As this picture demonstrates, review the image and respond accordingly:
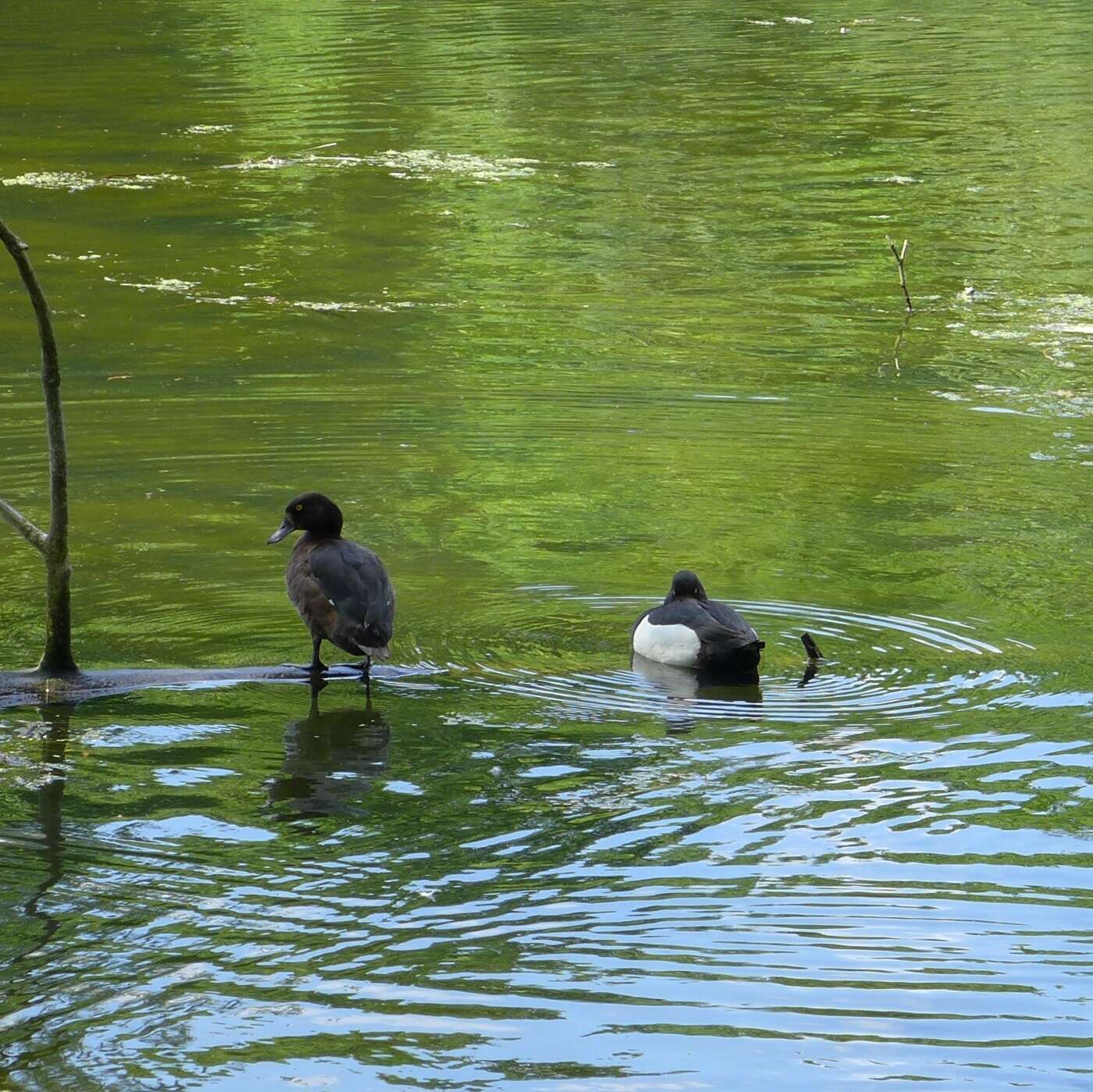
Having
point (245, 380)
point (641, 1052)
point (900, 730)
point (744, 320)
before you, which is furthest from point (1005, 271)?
point (641, 1052)

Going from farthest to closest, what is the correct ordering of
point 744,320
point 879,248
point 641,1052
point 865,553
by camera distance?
point 879,248, point 744,320, point 865,553, point 641,1052

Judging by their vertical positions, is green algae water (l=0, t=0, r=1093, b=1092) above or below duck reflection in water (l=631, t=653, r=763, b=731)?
above

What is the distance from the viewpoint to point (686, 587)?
8.55m

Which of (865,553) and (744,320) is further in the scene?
(744,320)

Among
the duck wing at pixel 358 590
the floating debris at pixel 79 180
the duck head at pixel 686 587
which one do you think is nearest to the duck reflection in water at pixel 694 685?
the duck head at pixel 686 587

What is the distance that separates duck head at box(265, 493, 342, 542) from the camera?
881 cm

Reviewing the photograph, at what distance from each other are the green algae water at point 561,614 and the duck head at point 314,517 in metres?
0.46

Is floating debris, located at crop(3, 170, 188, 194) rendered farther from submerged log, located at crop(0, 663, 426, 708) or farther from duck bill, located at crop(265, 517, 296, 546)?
submerged log, located at crop(0, 663, 426, 708)

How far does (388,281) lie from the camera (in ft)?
53.7

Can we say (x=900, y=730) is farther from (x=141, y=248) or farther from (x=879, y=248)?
(x=141, y=248)

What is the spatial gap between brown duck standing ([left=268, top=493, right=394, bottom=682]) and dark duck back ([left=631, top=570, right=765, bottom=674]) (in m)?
1.10

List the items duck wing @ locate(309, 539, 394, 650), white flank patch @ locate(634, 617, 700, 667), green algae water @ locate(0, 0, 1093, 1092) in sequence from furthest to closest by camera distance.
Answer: white flank patch @ locate(634, 617, 700, 667) → duck wing @ locate(309, 539, 394, 650) → green algae water @ locate(0, 0, 1093, 1092)

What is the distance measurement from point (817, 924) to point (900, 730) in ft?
5.89

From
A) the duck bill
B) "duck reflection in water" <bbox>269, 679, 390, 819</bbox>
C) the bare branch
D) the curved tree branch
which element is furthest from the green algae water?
the bare branch
